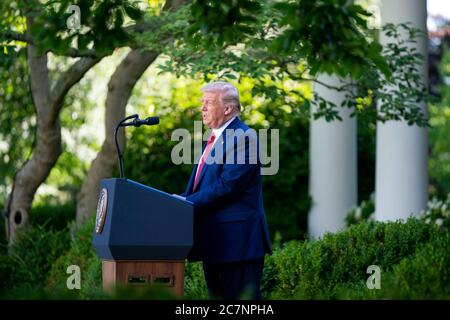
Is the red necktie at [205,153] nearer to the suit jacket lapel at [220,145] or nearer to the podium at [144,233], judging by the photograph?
the suit jacket lapel at [220,145]

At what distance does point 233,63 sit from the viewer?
998 cm

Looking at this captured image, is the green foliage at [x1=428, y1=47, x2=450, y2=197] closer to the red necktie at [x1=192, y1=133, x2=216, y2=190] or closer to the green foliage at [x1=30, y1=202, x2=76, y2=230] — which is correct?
the green foliage at [x1=30, y1=202, x2=76, y2=230]

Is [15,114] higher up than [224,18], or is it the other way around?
[15,114]

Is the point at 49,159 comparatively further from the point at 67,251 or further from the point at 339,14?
the point at 339,14

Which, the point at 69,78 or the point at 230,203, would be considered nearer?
the point at 230,203

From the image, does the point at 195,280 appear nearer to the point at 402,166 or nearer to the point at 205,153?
the point at 205,153

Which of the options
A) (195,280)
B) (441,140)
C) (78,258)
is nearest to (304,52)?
(195,280)

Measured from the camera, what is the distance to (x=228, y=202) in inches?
257

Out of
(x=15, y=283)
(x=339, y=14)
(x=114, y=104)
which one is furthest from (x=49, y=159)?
(x=339, y=14)

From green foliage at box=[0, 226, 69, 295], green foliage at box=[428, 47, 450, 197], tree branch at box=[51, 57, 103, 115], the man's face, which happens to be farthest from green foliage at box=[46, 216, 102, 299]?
green foliage at box=[428, 47, 450, 197]

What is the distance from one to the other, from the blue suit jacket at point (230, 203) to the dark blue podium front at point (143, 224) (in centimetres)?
32

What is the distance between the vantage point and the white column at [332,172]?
563 inches

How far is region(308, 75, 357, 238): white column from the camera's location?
14305mm

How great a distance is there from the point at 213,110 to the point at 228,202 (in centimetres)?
61
